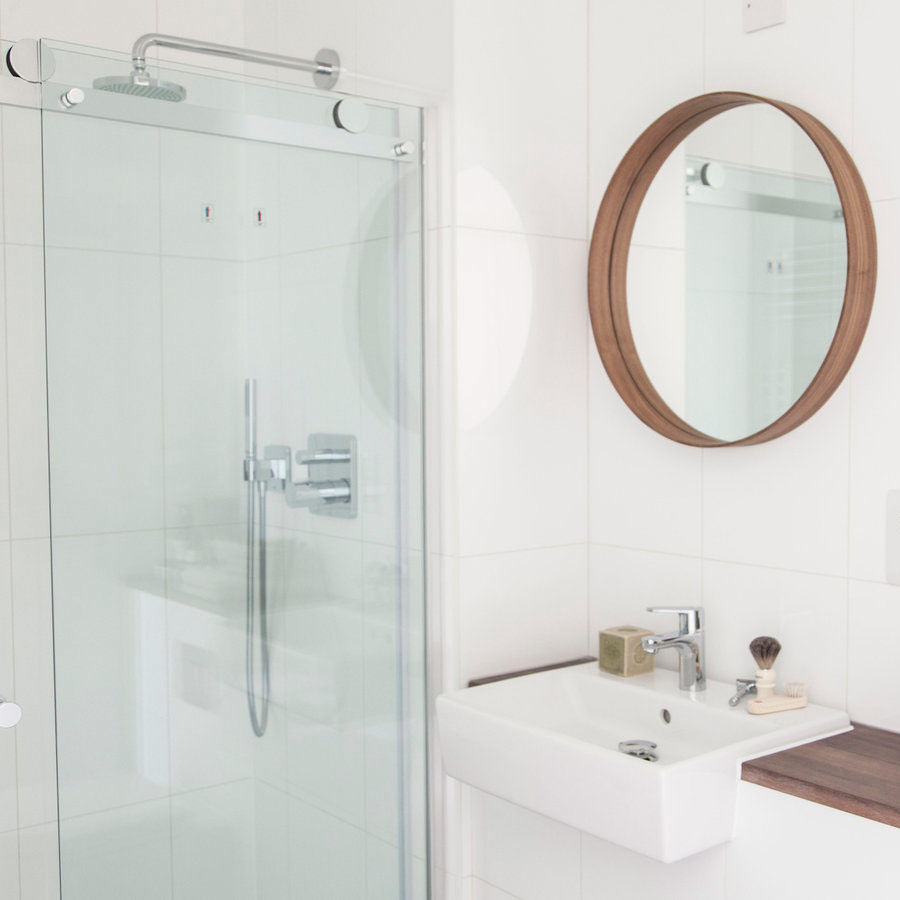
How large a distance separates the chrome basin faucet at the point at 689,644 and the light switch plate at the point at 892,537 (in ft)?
1.19

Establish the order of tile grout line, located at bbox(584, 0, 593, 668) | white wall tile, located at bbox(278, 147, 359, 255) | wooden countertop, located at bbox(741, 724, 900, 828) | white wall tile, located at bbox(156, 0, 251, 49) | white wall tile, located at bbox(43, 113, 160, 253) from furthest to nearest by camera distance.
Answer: white wall tile, located at bbox(156, 0, 251, 49), tile grout line, located at bbox(584, 0, 593, 668), white wall tile, located at bbox(278, 147, 359, 255), white wall tile, located at bbox(43, 113, 160, 253), wooden countertop, located at bbox(741, 724, 900, 828)

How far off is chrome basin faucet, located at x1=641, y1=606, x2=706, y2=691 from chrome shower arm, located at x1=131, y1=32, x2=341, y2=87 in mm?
1174

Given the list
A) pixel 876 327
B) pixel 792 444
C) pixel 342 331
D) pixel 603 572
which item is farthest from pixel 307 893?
pixel 876 327

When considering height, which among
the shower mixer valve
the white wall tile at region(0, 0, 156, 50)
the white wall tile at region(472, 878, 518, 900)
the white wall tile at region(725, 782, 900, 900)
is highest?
the white wall tile at region(0, 0, 156, 50)

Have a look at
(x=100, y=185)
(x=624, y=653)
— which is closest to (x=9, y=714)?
(x=100, y=185)

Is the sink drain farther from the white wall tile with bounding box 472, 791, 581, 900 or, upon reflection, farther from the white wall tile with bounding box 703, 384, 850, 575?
the white wall tile with bounding box 703, 384, 850, 575

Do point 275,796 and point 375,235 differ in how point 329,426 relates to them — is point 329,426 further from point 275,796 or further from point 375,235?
point 275,796

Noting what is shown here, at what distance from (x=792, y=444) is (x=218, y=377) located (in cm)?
102

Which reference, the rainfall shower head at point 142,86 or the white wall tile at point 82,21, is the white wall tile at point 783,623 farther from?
the white wall tile at point 82,21

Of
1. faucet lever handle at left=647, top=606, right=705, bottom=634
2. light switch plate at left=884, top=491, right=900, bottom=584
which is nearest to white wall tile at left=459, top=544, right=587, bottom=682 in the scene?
faucet lever handle at left=647, top=606, right=705, bottom=634

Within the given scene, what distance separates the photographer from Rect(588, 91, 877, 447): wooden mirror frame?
174cm

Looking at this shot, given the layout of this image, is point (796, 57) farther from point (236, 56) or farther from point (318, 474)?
point (318, 474)

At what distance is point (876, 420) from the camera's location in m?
1.75

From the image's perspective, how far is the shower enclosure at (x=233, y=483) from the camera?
1.73 metres
